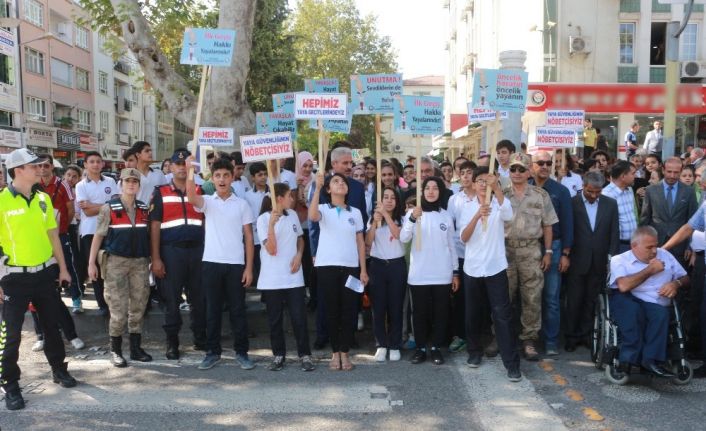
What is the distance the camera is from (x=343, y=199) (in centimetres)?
634

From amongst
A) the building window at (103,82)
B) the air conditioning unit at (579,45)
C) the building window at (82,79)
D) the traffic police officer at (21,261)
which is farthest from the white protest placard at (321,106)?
the building window at (103,82)

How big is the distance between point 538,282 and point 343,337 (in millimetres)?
2059

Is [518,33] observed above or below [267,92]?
above

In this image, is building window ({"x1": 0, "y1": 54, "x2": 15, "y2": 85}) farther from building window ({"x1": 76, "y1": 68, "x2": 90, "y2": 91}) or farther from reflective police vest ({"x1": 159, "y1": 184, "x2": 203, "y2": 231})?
reflective police vest ({"x1": 159, "y1": 184, "x2": 203, "y2": 231})

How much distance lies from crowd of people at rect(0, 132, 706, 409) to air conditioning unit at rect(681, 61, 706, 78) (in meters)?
15.4

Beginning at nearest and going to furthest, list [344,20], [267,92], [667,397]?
[667,397]
[267,92]
[344,20]

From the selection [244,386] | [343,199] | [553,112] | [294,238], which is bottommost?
[244,386]

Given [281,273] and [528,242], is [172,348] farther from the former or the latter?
[528,242]

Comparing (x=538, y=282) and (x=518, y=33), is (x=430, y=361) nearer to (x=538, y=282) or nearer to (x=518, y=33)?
(x=538, y=282)

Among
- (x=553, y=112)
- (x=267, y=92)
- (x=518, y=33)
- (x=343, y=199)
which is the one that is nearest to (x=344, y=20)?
(x=267, y=92)

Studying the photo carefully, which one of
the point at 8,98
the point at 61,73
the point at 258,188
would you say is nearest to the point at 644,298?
the point at 258,188

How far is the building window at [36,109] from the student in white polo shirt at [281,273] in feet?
116

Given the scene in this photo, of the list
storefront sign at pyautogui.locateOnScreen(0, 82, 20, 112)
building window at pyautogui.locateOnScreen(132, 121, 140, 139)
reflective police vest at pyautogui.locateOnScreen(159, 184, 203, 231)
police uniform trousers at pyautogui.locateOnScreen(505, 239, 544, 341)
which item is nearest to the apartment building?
police uniform trousers at pyautogui.locateOnScreen(505, 239, 544, 341)

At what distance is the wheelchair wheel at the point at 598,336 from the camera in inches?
235
